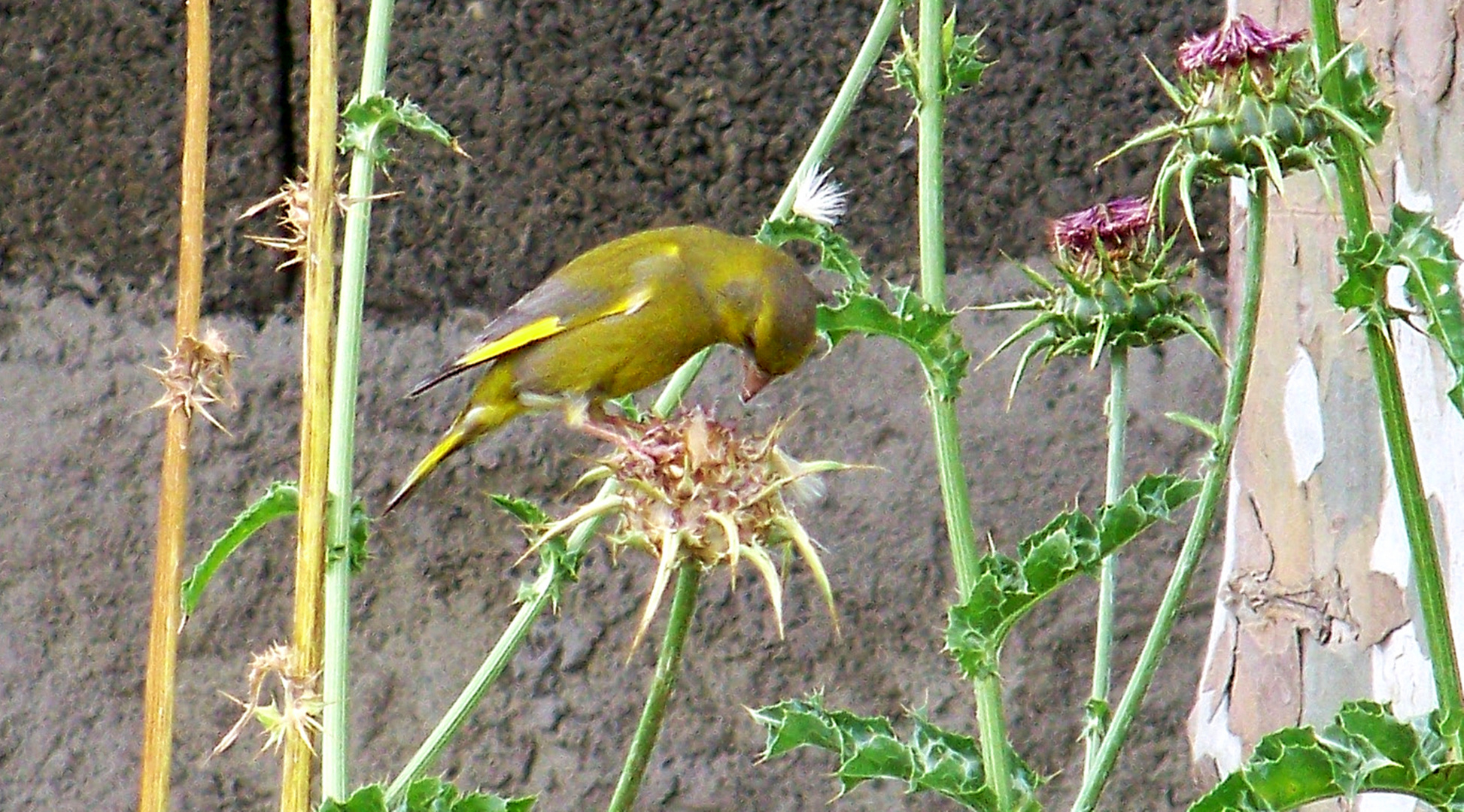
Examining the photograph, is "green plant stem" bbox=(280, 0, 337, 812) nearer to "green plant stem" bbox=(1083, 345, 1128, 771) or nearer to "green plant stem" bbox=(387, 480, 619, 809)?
"green plant stem" bbox=(387, 480, 619, 809)

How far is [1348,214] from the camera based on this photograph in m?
A: 1.21

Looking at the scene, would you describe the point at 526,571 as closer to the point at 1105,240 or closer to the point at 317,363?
the point at 1105,240

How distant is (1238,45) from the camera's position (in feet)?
4.92

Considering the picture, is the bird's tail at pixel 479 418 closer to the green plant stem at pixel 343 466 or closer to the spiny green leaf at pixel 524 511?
the spiny green leaf at pixel 524 511

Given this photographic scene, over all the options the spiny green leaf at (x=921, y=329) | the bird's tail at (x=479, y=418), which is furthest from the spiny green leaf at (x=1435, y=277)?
the bird's tail at (x=479, y=418)

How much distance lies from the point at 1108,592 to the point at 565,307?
1066mm

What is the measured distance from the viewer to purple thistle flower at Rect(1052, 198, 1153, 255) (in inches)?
67.2

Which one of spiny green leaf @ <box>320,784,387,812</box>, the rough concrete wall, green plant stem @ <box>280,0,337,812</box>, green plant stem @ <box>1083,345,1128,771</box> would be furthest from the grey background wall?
green plant stem @ <box>280,0,337,812</box>

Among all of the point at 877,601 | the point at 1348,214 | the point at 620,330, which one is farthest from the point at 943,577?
the point at 1348,214

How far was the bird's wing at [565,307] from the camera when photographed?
2312 millimetres

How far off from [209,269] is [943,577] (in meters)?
1.43

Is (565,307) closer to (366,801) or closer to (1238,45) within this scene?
(1238,45)

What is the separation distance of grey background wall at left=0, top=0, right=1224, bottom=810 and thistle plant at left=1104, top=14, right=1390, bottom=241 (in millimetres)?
1385

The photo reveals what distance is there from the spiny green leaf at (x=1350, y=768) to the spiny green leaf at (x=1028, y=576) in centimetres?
24
